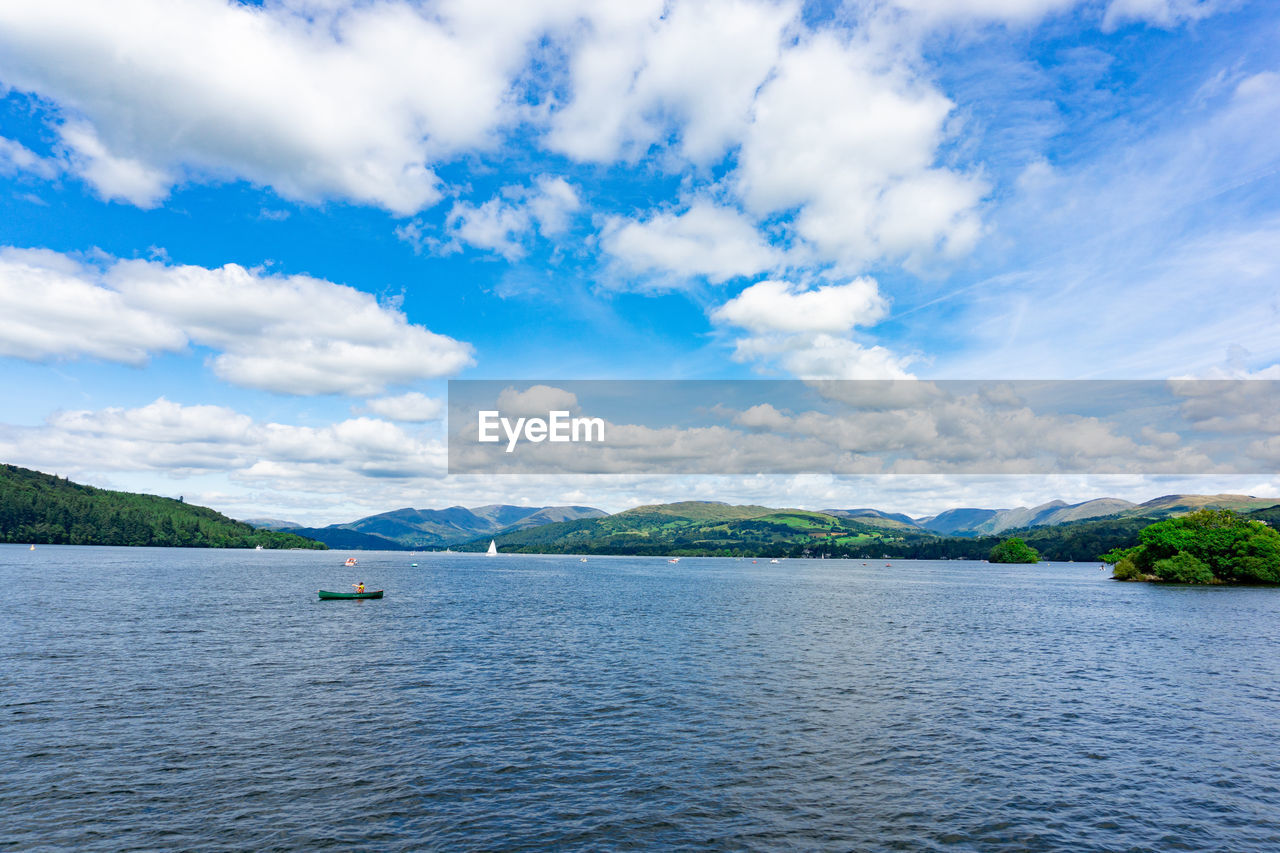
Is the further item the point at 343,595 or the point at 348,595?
the point at 348,595

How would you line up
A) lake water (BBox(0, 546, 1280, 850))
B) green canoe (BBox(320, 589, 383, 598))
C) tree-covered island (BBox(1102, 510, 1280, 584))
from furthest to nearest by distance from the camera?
tree-covered island (BBox(1102, 510, 1280, 584))
green canoe (BBox(320, 589, 383, 598))
lake water (BBox(0, 546, 1280, 850))

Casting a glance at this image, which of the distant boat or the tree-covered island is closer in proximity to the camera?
the distant boat

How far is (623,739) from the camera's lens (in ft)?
128

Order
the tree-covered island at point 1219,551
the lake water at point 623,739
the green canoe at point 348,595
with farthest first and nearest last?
the tree-covered island at point 1219,551 < the green canoe at point 348,595 < the lake water at point 623,739

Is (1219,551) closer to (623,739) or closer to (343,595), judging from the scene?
(623,739)

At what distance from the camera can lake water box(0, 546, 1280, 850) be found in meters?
27.4

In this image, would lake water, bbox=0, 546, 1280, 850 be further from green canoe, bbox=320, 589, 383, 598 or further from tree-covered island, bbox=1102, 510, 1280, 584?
tree-covered island, bbox=1102, 510, 1280, 584

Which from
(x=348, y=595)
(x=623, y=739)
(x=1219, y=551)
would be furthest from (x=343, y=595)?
(x=1219, y=551)

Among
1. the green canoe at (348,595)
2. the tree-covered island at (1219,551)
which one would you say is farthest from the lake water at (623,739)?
the tree-covered island at (1219,551)

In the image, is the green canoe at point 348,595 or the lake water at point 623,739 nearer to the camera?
the lake water at point 623,739

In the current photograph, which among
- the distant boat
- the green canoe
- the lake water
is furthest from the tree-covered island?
the distant boat

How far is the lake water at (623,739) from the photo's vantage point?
2744cm

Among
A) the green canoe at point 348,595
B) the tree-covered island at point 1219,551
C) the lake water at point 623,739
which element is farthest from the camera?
the tree-covered island at point 1219,551

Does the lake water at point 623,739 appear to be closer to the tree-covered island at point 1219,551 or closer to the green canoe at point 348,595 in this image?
the green canoe at point 348,595
